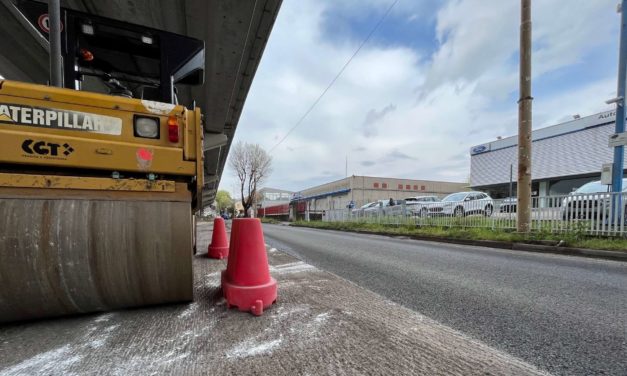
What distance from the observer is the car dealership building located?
110 ft

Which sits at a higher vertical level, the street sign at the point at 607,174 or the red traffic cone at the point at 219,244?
the street sign at the point at 607,174

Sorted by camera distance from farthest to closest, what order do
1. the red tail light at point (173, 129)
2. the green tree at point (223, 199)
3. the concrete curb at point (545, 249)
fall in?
the green tree at point (223, 199)
the concrete curb at point (545, 249)
the red tail light at point (173, 129)

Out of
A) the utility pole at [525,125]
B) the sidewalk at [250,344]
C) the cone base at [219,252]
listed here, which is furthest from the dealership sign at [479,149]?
the sidewalk at [250,344]

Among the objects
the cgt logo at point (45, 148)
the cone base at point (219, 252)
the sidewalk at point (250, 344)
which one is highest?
the cgt logo at point (45, 148)

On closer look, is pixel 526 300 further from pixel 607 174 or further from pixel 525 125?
pixel 607 174

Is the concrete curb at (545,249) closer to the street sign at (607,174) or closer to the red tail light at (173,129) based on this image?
the street sign at (607,174)

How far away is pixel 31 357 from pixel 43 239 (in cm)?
73

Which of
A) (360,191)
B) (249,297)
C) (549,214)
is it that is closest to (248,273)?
(249,297)

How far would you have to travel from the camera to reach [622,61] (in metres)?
8.23

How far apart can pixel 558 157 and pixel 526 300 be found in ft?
149

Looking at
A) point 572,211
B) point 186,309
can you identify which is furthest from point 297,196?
point 186,309

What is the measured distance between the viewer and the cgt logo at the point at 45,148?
2.00 metres

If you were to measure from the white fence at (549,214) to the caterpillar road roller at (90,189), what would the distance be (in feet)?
32.3

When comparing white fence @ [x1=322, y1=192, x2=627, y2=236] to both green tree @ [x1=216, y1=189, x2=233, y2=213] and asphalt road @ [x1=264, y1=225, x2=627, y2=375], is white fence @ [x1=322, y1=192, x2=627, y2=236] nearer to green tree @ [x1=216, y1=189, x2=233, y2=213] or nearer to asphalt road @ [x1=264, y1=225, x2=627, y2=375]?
asphalt road @ [x1=264, y1=225, x2=627, y2=375]
